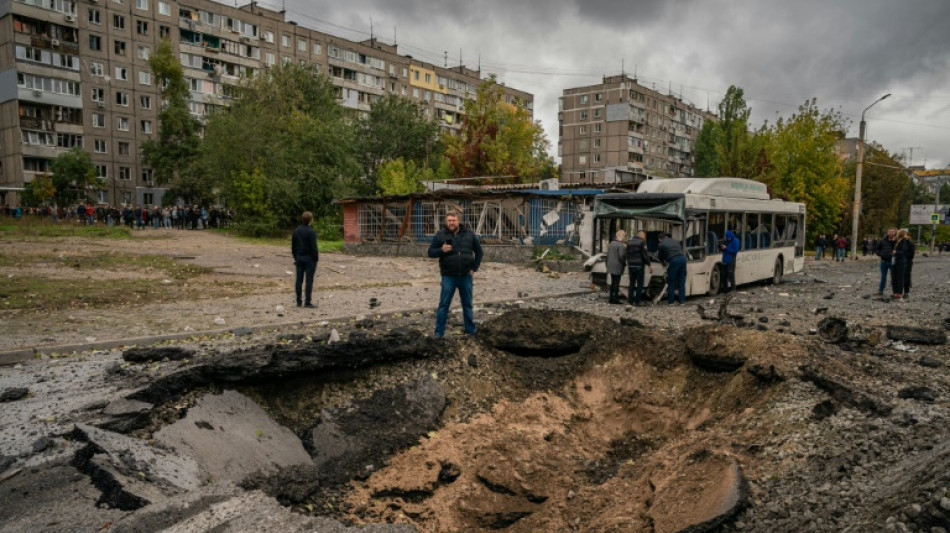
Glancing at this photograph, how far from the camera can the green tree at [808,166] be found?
3469cm

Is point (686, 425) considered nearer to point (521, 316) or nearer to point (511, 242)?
point (521, 316)

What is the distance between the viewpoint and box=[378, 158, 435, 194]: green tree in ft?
145

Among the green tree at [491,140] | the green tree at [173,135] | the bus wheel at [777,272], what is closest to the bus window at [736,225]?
the bus wheel at [777,272]

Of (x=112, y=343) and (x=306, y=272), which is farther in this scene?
(x=306, y=272)

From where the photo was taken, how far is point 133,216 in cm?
3969

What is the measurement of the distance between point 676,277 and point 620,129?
74.0m

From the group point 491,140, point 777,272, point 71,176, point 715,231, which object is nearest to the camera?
point 715,231

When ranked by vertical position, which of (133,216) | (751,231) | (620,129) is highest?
(620,129)

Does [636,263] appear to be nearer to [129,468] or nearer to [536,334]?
[536,334]

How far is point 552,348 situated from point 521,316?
2.46ft

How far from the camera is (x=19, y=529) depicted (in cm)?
359

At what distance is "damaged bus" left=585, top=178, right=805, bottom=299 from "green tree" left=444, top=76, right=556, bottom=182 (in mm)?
23985

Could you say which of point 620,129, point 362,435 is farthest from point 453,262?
point 620,129

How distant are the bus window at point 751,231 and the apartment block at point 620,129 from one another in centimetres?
6241
